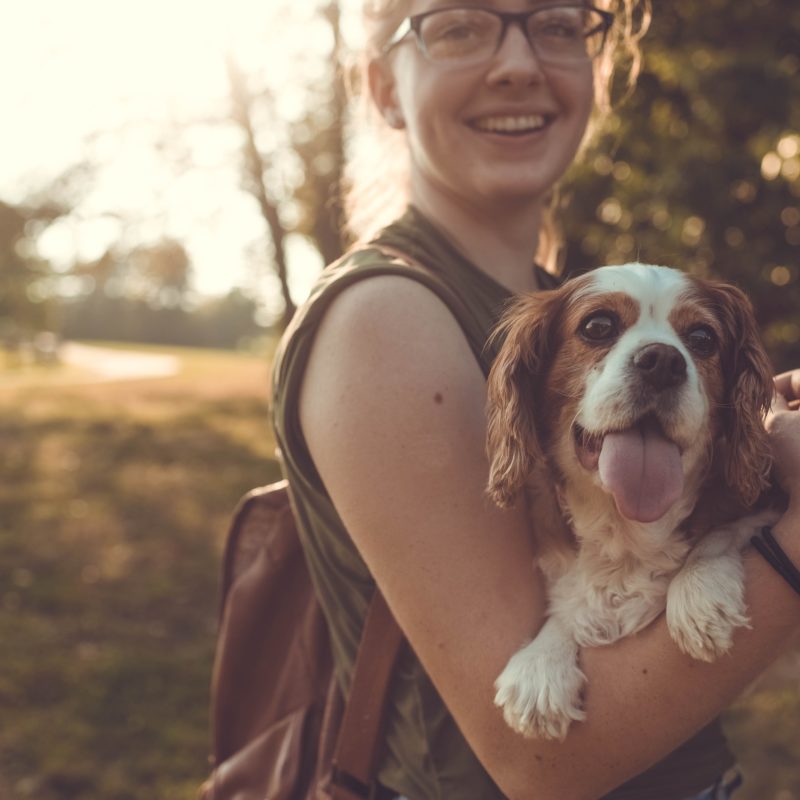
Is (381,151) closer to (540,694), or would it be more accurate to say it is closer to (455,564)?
(455,564)

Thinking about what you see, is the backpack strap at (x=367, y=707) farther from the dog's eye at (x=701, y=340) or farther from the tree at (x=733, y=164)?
the tree at (x=733, y=164)

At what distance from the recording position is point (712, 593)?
1.91 metres

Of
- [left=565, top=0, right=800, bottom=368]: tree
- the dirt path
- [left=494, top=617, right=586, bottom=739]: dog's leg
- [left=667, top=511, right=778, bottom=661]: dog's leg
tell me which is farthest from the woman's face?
the dirt path

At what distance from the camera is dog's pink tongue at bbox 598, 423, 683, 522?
6.54ft

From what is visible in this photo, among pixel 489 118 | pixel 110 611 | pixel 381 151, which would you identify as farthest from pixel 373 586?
pixel 110 611

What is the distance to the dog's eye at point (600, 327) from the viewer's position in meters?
2.30

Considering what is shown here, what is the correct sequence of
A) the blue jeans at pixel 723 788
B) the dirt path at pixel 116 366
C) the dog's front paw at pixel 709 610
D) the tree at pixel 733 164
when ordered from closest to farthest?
the dog's front paw at pixel 709 610
the blue jeans at pixel 723 788
the tree at pixel 733 164
the dirt path at pixel 116 366

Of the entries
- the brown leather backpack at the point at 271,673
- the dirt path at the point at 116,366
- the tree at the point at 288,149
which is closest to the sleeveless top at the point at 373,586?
the brown leather backpack at the point at 271,673

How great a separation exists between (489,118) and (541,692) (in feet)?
4.78

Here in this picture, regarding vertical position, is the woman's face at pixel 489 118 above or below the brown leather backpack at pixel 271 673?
above

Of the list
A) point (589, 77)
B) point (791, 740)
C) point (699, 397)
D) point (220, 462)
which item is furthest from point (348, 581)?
point (220, 462)

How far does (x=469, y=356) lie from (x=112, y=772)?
4453 mm

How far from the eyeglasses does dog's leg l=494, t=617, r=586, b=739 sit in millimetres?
1466

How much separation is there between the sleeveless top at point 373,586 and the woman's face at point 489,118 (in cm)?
32
